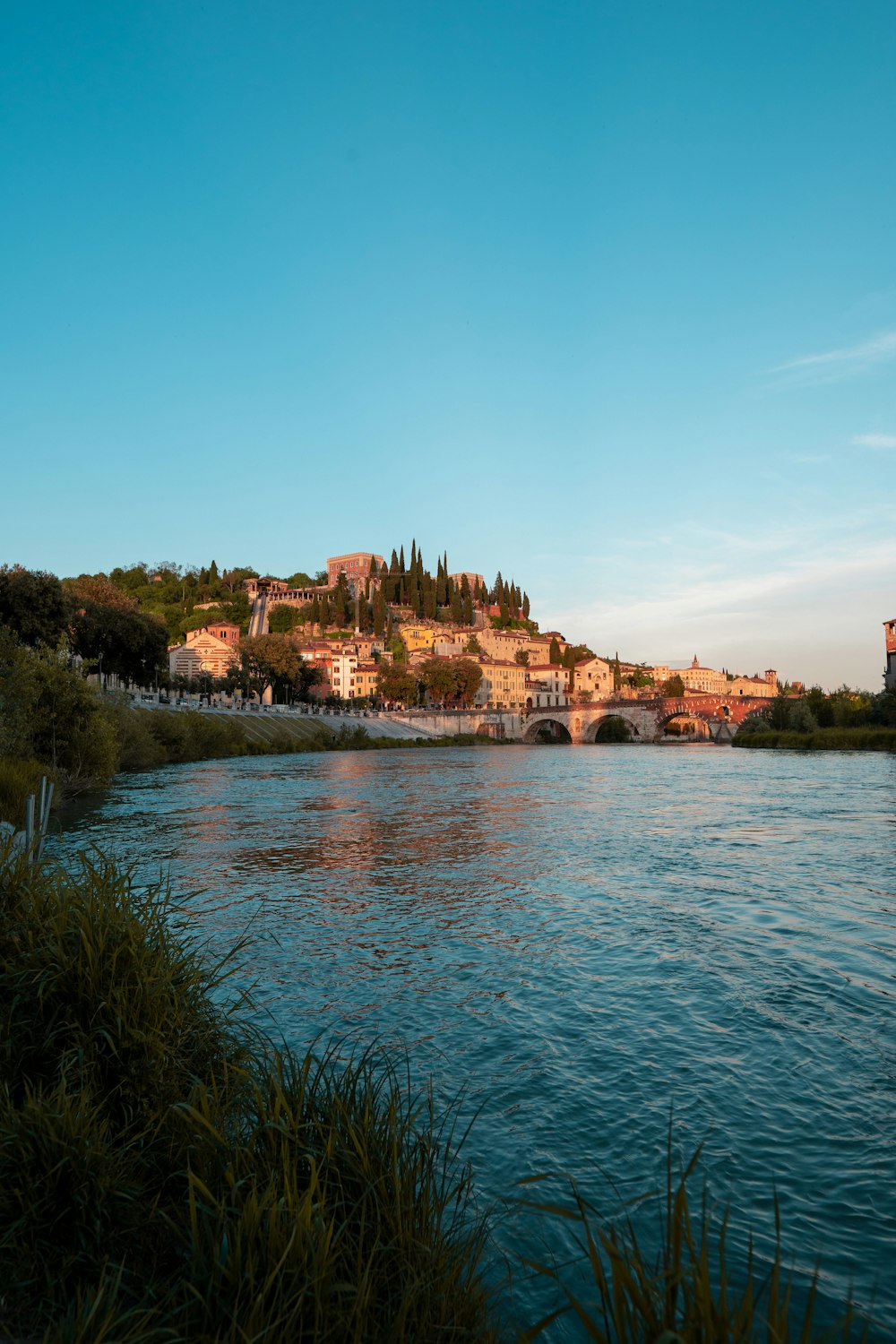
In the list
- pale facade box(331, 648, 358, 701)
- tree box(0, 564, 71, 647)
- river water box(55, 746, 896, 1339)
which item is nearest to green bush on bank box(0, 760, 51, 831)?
river water box(55, 746, 896, 1339)

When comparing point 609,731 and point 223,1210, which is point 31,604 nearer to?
point 223,1210

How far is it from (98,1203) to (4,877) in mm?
3595

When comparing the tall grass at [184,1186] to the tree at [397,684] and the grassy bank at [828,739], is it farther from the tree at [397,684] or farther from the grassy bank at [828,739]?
the tree at [397,684]

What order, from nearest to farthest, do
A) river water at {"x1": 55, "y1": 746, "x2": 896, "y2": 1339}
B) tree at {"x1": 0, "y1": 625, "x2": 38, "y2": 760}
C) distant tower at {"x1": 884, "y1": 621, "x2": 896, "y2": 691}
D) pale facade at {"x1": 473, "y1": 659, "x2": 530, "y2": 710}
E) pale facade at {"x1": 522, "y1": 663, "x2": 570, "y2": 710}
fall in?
river water at {"x1": 55, "y1": 746, "x2": 896, "y2": 1339} < tree at {"x1": 0, "y1": 625, "x2": 38, "y2": 760} < distant tower at {"x1": 884, "y1": 621, "x2": 896, "y2": 691} < pale facade at {"x1": 473, "y1": 659, "x2": 530, "y2": 710} < pale facade at {"x1": 522, "y1": 663, "x2": 570, "y2": 710}

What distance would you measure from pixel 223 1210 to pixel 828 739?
200 ft

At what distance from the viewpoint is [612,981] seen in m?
8.46

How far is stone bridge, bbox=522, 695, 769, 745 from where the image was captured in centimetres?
9775

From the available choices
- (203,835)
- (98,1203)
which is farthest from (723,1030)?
(203,835)

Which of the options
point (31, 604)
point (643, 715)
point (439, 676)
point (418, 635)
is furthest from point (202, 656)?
point (31, 604)

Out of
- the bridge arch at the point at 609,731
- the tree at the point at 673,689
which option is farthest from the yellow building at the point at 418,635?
the tree at the point at 673,689

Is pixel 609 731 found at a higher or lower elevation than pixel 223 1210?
lower

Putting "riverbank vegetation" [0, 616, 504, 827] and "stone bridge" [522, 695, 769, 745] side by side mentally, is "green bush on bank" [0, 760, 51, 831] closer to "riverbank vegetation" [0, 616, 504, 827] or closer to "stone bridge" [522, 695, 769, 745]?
"riverbank vegetation" [0, 616, 504, 827]

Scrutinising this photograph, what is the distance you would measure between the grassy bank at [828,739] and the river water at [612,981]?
118 ft

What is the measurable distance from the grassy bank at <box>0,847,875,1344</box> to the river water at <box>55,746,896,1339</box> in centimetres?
61
